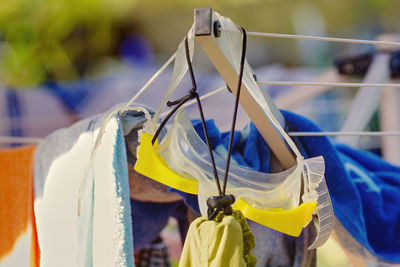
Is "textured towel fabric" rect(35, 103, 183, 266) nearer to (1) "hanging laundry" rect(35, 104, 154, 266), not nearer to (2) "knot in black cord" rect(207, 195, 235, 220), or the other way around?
(1) "hanging laundry" rect(35, 104, 154, 266)

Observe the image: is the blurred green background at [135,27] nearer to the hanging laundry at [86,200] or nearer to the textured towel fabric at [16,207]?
the textured towel fabric at [16,207]

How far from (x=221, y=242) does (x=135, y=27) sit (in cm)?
399

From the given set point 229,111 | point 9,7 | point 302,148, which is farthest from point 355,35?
point 302,148

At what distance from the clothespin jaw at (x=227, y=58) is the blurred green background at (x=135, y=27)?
10.2 feet

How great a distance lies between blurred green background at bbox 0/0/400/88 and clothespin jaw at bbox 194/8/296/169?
311 cm

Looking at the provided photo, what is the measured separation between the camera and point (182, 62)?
0.51m

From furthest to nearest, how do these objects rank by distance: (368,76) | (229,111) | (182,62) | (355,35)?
1. (355,35)
2. (229,111)
3. (368,76)
4. (182,62)

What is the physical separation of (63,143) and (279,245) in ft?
1.00

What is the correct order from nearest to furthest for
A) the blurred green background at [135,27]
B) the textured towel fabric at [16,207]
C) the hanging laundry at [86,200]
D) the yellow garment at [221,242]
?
1. the yellow garment at [221,242]
2. the hanging laundry at [86,200]
3. the textured towel fabric at [16,207]
4. the blurred green background at [135,27]

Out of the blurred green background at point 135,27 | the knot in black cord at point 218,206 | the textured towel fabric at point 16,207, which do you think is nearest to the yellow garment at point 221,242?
the knot in black cord at point 218,206

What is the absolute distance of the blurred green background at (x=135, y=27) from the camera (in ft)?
11.8

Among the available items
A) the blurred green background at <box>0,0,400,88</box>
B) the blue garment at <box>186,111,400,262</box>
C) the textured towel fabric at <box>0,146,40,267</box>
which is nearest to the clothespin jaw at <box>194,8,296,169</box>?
the blue garment at <box>186,111,400,262</box>

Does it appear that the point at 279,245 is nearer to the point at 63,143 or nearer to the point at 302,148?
the point at 302,148

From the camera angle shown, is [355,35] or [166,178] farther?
[355,35]
